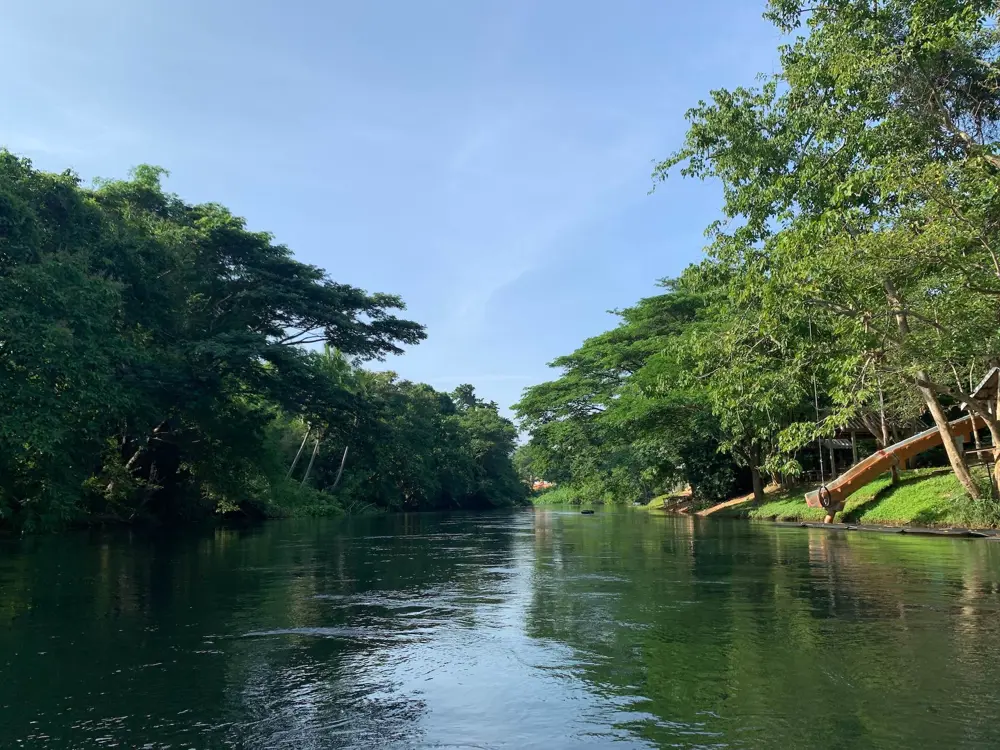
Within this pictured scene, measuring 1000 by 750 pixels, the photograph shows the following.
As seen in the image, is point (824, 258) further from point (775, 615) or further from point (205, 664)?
point (205, 664)

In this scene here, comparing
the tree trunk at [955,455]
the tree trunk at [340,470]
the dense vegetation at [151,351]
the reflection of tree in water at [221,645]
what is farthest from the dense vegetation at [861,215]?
the tree trunk at [340,470]

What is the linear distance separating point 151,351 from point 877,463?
25.8 m

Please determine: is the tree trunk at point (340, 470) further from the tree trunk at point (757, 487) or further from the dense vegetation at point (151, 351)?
the tree trunk at point (757, 487)

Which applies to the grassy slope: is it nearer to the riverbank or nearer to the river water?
the riverbank

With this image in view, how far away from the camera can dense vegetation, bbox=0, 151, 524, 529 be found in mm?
19078

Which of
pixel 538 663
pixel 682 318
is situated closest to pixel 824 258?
pixel 538 663

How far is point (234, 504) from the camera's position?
37.0m

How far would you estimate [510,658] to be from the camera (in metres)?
6.28

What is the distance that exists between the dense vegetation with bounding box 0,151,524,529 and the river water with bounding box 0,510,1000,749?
8.87 m

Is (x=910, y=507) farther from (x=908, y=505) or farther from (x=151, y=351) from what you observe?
(x=151, y=351)

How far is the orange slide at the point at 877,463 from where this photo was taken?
22703mm

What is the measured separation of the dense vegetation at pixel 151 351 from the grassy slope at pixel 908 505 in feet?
60.8

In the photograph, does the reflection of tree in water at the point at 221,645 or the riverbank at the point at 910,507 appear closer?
the reflection of tree in water at the point at 221,645

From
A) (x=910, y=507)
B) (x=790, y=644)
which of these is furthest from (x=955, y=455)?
(x=790, y=644)
